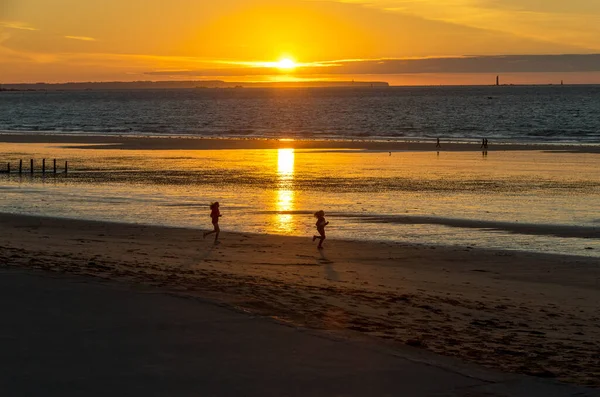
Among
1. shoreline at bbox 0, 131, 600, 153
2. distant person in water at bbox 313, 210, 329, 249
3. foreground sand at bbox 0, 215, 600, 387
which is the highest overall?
shoreline at bbox 0, 131, 600, 153

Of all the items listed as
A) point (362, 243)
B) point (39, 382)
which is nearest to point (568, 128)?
point (362, 243)

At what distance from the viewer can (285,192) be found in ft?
119

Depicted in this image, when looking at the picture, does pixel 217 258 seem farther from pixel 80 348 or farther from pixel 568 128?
pixel 568 128

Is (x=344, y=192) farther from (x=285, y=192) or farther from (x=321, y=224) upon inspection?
(x=321, y=224)

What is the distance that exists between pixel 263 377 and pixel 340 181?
32486mm

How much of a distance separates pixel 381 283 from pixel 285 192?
66.5 ft

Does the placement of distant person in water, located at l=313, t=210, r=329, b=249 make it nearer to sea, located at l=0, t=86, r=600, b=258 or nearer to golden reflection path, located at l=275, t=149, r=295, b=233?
sea, located at l=0, t=86, r=600, b=258

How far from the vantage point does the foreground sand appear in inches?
446

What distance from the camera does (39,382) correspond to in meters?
8.58

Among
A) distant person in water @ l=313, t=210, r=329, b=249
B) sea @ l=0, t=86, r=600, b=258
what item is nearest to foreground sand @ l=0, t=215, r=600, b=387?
distant person in water @ l=313, t=210, r=329, b=249

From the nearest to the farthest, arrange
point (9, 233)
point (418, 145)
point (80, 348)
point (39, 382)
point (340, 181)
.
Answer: point (39, 382), point (80, 348), point (9, 233), point (340, 181), point (418, 145)

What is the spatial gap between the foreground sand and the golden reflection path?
3.06 meters

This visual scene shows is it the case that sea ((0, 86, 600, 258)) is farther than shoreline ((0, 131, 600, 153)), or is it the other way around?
shoreline ((0, 131, 600, 153))

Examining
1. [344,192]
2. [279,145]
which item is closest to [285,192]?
[344,192]
